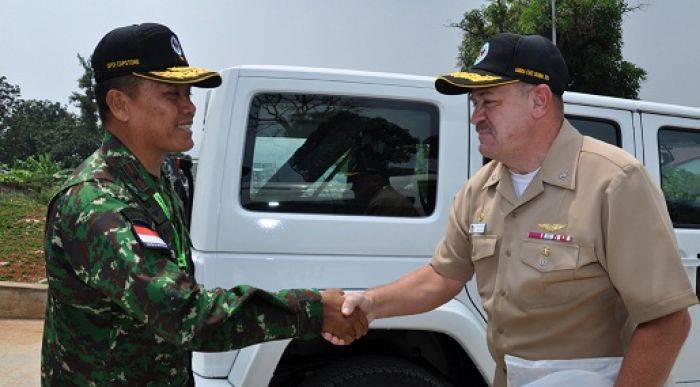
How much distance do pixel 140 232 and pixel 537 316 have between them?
3.38 feet

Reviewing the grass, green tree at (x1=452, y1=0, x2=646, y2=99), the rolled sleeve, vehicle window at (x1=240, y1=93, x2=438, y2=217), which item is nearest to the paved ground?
the grass

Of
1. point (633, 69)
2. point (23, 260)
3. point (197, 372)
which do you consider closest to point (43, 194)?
point (23, 260)

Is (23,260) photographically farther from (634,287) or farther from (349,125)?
(634,287)

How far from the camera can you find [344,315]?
185 centimetres

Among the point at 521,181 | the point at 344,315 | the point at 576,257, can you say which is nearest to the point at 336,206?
the point at 344,315

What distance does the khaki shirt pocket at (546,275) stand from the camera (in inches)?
62.7

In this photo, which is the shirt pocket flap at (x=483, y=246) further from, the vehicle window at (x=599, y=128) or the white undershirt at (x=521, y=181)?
the vehicle window at (x=599, y=128)

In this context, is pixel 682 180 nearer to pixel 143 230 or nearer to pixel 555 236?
pixel 555 236

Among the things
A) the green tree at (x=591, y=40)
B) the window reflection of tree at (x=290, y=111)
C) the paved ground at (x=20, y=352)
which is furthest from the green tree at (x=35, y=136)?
the window reflection of tree at (x=290, y=111)

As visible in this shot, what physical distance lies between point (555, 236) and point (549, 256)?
0.05 metres

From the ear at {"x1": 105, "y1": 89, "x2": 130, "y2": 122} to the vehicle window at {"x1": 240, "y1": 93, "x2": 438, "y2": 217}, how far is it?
880mm

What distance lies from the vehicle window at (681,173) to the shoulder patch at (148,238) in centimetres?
245

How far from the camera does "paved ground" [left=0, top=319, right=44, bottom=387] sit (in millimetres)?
5027

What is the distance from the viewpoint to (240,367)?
2.47 m
